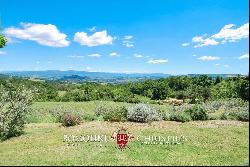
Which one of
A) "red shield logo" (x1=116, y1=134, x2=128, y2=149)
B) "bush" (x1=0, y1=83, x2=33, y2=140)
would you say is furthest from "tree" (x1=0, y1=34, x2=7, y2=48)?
"red shield logo" (x1=116, y1=134, x2=128, y2=149)

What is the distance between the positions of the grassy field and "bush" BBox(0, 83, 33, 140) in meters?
0.85

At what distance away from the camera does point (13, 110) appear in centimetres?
2448

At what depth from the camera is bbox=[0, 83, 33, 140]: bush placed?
24.2 m

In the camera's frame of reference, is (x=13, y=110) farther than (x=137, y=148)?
Yes

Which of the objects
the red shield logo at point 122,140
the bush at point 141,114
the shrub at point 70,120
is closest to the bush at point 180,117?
the bush at point 141,114

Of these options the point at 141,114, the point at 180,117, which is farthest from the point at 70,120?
the point at 180,117

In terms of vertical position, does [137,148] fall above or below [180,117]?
below

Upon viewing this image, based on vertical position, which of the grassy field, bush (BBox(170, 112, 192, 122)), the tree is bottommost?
the grassy field

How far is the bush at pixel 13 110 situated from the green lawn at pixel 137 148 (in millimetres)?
918

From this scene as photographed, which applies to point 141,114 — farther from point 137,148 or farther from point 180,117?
point 137,148

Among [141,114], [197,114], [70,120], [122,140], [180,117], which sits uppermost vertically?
[141,114]

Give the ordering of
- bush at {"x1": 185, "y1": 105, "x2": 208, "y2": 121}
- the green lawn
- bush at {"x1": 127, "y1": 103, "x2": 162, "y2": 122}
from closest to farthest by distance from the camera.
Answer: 1. the green lawn
2. bush at {"x1": 127, "y1": 103, "x2": 162, "y2": 122}
3. bush at {"x1": 185, "y1": 105, "x2": 208, "y2": 121}

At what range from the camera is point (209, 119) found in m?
29.8

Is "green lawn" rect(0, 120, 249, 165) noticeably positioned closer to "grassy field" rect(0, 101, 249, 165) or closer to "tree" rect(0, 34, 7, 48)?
"grassy field" rect(0, 101, 249, 165)
